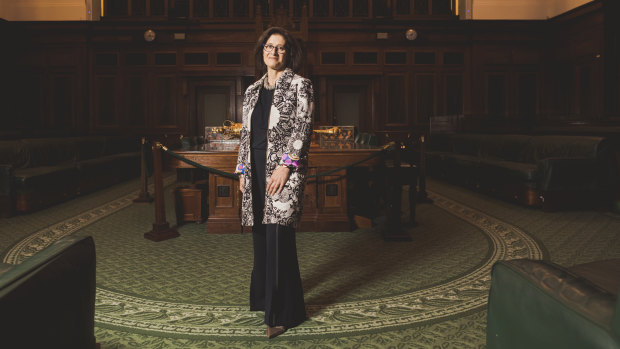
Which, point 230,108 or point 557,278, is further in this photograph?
point 230,108

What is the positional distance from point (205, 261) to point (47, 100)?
405 inches

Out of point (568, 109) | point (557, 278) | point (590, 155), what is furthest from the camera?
point (568, 109)

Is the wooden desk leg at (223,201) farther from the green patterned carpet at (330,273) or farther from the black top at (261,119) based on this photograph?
the black top at (261,119)

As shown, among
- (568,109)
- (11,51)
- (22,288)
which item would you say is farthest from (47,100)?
(568,109)

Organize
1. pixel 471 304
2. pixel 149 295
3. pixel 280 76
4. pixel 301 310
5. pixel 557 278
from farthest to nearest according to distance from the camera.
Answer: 1. pixel 149 295
2. pixel 471 304
3. pixel 301 310
4. pixel 280 76
5. pixel 557 278

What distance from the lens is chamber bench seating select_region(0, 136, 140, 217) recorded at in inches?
222

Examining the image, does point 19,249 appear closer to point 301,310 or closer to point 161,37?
point 301,310

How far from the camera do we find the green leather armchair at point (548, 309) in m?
1.03

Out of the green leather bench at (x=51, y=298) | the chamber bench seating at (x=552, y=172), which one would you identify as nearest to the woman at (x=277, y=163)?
the green leather bench at (x=51, y=298)

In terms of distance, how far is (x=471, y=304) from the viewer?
2.73 metres

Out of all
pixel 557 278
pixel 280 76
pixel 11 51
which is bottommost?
pixel 557 278

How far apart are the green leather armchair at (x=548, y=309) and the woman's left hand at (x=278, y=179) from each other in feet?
3.41

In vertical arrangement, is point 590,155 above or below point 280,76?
below

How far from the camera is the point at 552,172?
225 inches
